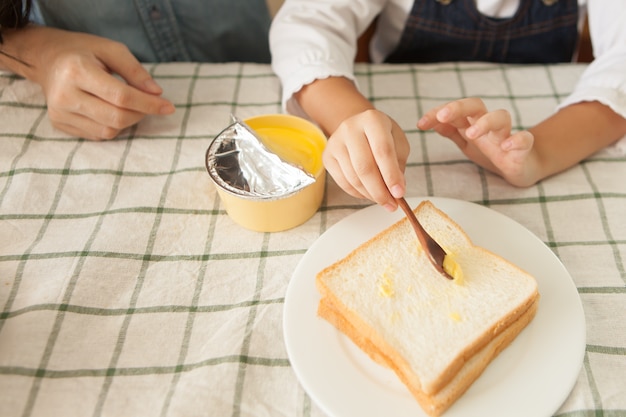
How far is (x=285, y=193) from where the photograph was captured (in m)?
0.73

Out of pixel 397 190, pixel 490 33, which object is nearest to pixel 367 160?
pixel 397 190

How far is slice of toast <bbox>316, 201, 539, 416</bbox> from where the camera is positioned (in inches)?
22.8

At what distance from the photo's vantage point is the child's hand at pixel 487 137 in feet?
2.50

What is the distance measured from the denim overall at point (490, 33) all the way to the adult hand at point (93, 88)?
0.57 meters

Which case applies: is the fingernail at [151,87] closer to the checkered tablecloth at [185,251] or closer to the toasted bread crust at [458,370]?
the checkered tablecloth at [185,251]

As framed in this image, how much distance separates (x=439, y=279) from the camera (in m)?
0.65

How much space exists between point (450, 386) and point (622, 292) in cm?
30

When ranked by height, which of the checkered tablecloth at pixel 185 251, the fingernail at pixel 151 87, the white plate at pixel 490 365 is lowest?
the checkered tablecloth at pixel 185 251

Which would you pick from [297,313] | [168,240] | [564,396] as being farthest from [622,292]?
[168,240]

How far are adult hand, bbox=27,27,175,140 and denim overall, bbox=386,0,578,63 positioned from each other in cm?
57

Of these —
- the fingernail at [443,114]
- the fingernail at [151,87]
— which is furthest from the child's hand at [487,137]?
the fingernail at [151,87]

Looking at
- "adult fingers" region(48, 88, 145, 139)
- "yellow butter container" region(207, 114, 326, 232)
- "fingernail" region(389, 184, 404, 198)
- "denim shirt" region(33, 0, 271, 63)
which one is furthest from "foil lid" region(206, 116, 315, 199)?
"denim shirt" region(33, 0, 271, 63)

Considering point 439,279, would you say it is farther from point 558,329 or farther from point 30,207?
point 30,207

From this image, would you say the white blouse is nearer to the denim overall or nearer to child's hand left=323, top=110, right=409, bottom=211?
the denim overall
